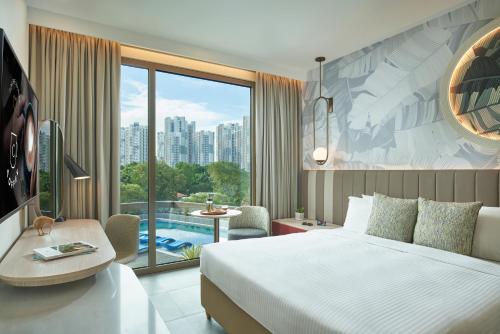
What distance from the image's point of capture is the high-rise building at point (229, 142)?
4.36 metres

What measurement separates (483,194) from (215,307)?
2.47 meters

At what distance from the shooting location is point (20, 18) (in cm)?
248

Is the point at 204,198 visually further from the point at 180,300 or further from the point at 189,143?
the point at 180,300

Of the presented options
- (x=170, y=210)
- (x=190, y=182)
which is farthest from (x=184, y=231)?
(x=190, y=182)

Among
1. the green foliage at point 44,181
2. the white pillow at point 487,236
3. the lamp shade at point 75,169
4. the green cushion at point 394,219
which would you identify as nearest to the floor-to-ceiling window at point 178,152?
the lamp shade at point 75,169

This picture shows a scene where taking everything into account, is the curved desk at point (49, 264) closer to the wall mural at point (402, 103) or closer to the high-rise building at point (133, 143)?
the high-rise building at point (133, 143)

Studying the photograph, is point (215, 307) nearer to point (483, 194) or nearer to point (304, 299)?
point (304, 299)

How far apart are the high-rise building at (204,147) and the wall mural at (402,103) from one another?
5.34 ft

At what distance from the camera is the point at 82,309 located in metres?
1.29

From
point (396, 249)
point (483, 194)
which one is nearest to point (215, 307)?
point (396, 249)

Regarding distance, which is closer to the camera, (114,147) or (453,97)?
(453,97)

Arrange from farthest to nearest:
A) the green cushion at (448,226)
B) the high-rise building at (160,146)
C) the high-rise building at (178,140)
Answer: the high-rise building at (178,140) < the high-rise building at (160,146) < the green cushion at (448,226)

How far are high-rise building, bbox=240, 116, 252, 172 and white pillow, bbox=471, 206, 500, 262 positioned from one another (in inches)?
114

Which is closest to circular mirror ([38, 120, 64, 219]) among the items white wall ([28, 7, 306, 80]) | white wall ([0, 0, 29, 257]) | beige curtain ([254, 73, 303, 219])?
white wall ([0, 0, 29, 257])
